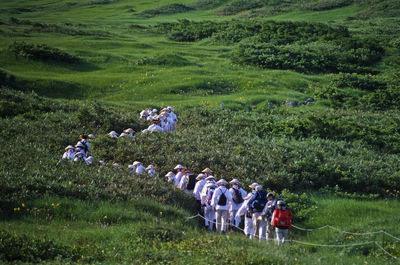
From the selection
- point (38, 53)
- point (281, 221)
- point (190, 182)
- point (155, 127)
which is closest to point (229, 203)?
point (190, 182)

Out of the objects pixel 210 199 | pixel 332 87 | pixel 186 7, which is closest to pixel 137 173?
pixel 210 199

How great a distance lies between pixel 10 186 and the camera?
1519 centimetres

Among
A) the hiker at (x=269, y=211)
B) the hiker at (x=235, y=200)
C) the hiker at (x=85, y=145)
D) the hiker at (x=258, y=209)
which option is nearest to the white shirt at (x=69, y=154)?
the hiker at (x=85, y=145)

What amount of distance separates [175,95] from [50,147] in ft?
51.9

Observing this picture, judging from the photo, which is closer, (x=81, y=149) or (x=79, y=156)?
(x=79, y=156)

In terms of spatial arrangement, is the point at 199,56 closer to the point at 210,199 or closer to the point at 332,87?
the point at 332,87

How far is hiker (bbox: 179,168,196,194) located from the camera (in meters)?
18.9

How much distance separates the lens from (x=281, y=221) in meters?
15.0

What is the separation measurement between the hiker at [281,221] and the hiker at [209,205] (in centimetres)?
298

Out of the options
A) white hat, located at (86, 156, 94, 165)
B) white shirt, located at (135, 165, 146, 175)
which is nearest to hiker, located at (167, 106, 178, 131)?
white hat, located at (86, 156, 94, 165)

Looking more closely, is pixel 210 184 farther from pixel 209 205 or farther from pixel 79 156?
→ pixel 79 156

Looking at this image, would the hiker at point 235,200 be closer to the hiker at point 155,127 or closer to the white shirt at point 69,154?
the white shirt at point 69,154

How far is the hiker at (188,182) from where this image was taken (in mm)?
18922

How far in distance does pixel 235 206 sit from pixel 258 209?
4.97 feet
